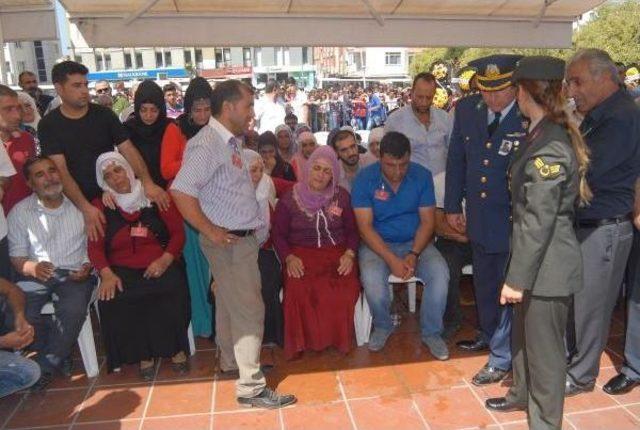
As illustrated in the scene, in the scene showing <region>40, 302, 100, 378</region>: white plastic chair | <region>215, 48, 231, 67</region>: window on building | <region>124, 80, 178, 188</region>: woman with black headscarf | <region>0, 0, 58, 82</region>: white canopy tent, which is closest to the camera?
<region>40, 302, 100, 378</region>: white plastic chair

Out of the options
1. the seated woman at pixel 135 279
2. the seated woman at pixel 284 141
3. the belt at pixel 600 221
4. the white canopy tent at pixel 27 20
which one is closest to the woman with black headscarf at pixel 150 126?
the seated woman at pixel 135 279

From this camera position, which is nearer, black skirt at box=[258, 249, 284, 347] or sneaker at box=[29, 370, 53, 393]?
sneaker at box=[29, 370, 53, 393]

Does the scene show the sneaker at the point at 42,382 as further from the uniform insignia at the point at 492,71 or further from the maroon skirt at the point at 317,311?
the uniform insignia at the point at 492,71

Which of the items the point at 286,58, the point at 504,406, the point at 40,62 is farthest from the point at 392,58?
the point at 504,406

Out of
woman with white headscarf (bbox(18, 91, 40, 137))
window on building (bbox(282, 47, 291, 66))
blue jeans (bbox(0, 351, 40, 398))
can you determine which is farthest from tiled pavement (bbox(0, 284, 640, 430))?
window on building (bbox(282, 47, 291, 66))

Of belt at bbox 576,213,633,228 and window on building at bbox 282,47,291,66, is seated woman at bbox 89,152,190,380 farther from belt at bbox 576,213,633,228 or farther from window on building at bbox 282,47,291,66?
window on building at bbox 282,47,291,66

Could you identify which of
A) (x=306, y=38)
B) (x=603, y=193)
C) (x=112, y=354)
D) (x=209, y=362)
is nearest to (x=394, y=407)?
(x=209, y=362)

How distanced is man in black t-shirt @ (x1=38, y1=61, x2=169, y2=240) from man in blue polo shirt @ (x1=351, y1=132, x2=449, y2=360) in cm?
140

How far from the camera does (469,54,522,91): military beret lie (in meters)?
2.76

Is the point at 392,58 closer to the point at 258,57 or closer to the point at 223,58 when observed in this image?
the point at 258,57

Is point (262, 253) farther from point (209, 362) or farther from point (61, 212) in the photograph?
point (61, 212)

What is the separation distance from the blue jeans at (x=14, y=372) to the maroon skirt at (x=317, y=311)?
1499 millimetres

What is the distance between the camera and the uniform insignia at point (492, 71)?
2.79 meters

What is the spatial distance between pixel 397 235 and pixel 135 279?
5.88 feet
